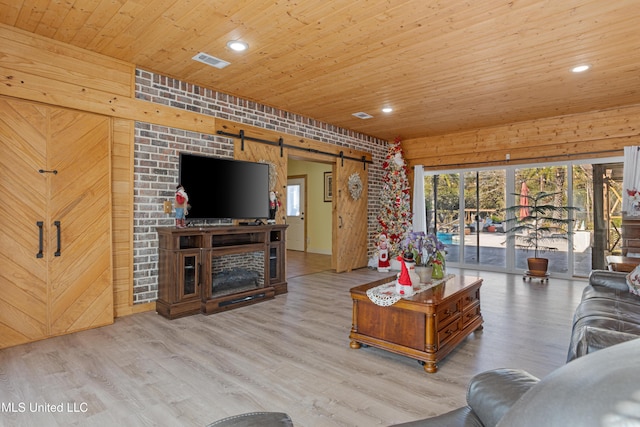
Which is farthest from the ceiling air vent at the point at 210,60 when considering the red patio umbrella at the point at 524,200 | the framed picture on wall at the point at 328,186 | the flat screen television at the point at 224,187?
the red patio umbrella at the point at 524,200

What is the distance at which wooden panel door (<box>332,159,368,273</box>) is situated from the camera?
6.55 meters

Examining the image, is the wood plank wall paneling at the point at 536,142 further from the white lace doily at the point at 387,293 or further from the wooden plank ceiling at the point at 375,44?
the white lace doily at the point at 387,293

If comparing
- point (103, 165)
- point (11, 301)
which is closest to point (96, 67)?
point (103, 165)

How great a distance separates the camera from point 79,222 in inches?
134

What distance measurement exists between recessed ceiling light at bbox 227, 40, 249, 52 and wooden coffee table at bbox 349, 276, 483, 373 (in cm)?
254

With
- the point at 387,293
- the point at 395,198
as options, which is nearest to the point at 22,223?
the point at 387,293

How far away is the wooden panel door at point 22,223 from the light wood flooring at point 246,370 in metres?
0.26

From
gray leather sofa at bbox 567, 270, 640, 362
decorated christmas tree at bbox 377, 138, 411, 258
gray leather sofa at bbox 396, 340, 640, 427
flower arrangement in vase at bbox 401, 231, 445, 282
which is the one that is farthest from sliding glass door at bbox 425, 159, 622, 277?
gray leather sofa at bbox 396, 340, 640, 427

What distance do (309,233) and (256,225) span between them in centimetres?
499

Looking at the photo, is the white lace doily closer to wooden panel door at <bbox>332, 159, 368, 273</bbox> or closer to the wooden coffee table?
the wooden coffee table

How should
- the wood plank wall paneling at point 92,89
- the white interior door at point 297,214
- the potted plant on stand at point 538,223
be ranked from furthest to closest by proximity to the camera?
the white interior door at point 297,214
the potted plant on stand at point 538,223
the wood plank wall paneling at point 92,89

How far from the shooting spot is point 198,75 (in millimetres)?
4098

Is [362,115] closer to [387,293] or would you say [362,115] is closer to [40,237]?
[387,293]

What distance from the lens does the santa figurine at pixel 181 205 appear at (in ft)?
12.9
